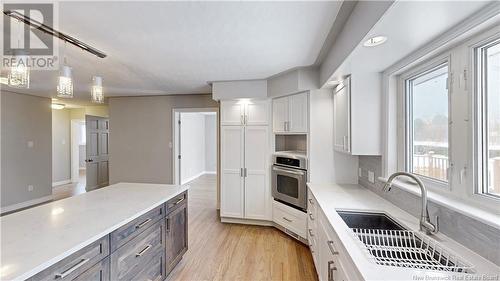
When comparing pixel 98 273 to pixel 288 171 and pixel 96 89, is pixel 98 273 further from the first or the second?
pixel 288 171

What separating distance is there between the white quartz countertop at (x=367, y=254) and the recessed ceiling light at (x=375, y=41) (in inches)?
50.1

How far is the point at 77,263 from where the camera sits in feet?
3.99

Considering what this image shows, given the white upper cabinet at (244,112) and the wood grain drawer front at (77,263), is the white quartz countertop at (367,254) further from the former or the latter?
the white upper cabinet at (244,112)

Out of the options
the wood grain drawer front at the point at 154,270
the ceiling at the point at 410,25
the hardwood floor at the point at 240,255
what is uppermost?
the ceiling at the point at 410,25

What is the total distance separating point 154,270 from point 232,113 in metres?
2.47

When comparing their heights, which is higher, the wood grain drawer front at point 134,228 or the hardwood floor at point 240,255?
the wood grain drawer front at point 134,228

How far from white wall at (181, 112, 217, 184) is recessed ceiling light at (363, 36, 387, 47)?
5580mm

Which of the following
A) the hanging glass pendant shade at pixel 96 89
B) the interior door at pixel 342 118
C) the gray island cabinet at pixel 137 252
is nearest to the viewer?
the gray island cabinet at pixel 137 252

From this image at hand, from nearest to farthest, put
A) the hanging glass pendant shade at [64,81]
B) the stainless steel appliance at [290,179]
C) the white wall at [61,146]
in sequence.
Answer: the hanging glass pendant shade at [64,81], the stainless steel appliance at [290,179], the white wall at [61,146]

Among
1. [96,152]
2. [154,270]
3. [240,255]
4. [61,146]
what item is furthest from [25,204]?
[240,255]

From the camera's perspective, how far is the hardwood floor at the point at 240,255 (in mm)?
2395

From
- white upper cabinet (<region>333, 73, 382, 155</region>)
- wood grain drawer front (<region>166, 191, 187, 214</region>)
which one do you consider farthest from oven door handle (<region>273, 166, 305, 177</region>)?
wood grain drawer front (<region>166, 191, 187, 214</region>)

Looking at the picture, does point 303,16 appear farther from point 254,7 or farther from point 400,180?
point 400,180

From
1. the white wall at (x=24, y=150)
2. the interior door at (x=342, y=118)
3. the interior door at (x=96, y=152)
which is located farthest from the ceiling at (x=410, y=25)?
the interior door at (x=96, y=152)
